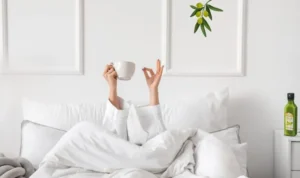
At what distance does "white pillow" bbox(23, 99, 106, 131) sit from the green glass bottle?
1.04 meters

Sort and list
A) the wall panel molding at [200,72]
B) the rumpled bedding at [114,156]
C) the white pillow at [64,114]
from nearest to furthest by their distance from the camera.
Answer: the rumpled bedding at [114,156] → the white pillow at [64,114] → the wall panel molding at [200,72]

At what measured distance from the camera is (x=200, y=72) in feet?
8.02

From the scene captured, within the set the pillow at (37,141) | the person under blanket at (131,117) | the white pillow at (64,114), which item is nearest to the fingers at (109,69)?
the person under blanket at (131,117)

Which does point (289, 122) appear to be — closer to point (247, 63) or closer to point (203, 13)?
point (247, 63)

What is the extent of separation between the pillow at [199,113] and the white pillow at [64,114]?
38cm

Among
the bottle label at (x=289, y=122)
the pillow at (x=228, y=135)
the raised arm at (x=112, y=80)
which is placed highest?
the raised arm at (x=112, y=80)

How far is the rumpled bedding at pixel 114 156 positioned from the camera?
5.65 ft

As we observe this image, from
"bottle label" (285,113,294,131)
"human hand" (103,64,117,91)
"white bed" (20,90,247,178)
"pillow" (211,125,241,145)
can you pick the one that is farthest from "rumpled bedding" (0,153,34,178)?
"bottle label" (285,113,294,131)

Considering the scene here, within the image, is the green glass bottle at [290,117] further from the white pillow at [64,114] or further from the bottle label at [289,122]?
the white pillow at [64,114]

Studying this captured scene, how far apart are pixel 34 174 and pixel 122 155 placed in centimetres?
38

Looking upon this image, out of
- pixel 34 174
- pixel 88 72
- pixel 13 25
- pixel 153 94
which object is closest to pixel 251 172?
pixel 153 94

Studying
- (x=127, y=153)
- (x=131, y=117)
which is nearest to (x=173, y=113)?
(x=131, y=117)

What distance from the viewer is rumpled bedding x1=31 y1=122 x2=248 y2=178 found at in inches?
67.8

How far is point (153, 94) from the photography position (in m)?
2.10
